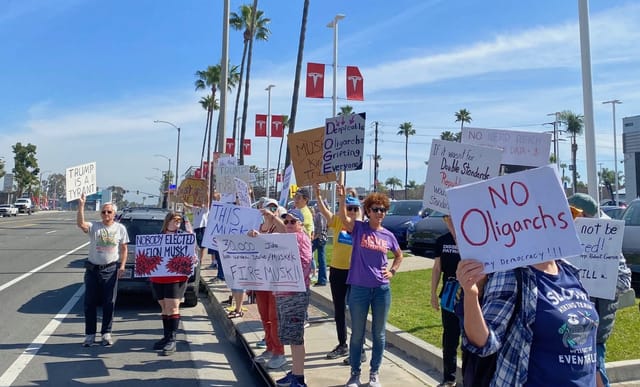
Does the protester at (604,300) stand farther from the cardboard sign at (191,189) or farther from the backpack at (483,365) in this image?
the cardboard sign at (191,189)

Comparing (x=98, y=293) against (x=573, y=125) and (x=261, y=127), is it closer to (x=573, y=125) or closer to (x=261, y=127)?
(x=261, y=127)

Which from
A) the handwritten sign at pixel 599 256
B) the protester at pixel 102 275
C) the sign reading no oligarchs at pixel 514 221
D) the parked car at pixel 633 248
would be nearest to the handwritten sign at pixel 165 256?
the protester at pixel 102 275

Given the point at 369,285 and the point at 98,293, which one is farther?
the point at 98,293

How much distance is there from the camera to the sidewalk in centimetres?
538

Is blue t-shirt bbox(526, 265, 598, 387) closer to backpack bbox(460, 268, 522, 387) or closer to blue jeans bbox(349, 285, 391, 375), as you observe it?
backpack bbox(460, 268, 522, 387)

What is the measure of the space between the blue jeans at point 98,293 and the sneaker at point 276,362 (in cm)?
259

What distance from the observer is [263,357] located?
6094mm

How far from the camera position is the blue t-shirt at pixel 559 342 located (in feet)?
7.36

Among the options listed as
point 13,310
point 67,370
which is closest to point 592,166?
point 67,370

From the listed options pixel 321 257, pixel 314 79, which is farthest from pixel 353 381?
pixel 314 79

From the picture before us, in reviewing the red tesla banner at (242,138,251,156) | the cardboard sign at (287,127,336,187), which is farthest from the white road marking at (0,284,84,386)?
the red tesla banner at (242,138,251,156)

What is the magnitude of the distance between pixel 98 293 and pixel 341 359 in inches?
133

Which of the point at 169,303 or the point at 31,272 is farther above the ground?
the point at 169,303

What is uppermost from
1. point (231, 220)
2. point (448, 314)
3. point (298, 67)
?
point (298, 67)
